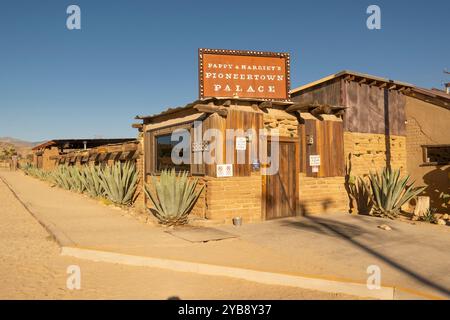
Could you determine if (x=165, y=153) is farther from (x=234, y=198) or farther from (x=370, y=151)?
(x=370, y=151)

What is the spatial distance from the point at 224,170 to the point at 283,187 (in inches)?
70.6

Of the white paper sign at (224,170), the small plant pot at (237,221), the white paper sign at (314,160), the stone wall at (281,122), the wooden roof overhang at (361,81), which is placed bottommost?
the small plant pot at (237,221)

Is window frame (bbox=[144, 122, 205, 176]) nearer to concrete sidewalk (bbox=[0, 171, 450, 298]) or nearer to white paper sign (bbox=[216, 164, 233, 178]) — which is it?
concrete sidewalk (bbox=[0, 171, 450, 298])

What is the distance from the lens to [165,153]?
10.2m

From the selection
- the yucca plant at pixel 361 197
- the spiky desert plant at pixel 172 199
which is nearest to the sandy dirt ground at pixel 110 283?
the spiky desert plant at pixel 172 199

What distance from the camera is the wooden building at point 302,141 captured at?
27.0ft

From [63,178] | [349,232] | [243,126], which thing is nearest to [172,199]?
[243,126]

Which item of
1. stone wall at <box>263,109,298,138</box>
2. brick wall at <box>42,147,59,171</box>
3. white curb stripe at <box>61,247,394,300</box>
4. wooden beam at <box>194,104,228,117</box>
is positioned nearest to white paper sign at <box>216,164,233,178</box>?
wooden beam at <box>194,104,228,117</box>

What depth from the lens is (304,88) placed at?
1253cm

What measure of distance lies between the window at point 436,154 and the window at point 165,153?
810 cm

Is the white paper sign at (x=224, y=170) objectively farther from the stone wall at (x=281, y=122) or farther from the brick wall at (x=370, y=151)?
the brick wall at (x=370, y=151)

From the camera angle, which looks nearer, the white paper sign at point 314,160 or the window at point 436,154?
the white paper sign at point 314,160
